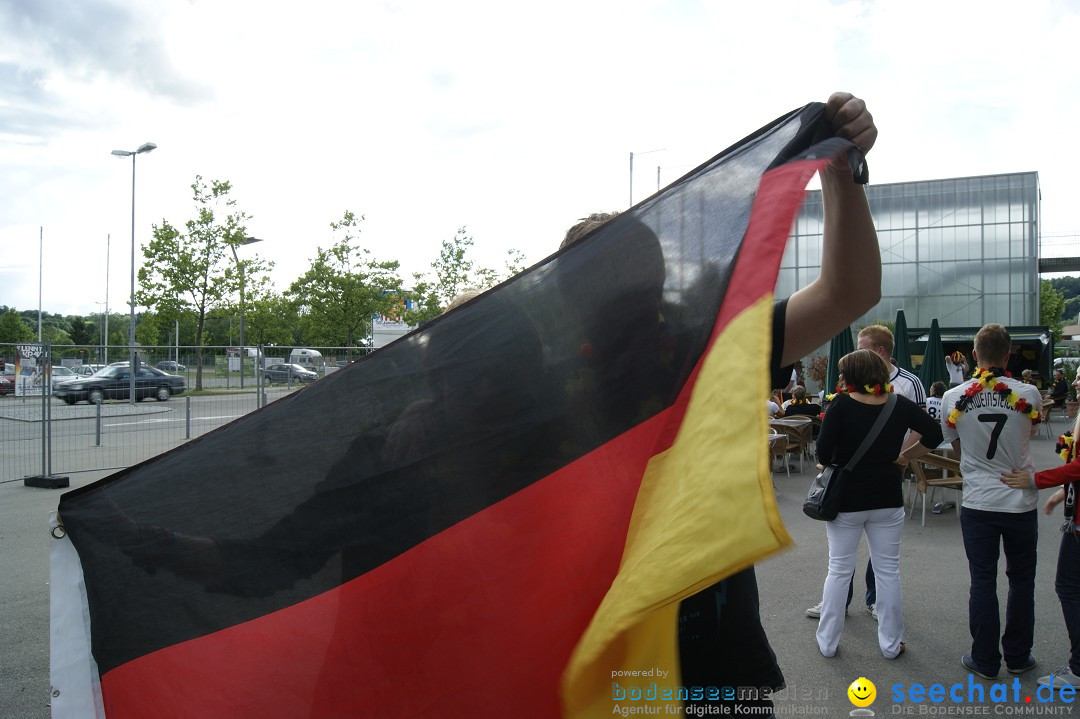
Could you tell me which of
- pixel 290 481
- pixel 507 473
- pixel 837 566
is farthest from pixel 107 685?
pixel 837 566

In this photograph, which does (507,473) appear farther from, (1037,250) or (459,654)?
(1037,250)

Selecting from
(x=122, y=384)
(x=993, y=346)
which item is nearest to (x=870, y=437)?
(x=993, y=346)

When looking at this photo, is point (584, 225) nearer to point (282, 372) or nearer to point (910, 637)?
point (910, 637)

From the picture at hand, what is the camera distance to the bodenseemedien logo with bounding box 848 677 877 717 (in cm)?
416

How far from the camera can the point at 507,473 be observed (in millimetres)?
1733

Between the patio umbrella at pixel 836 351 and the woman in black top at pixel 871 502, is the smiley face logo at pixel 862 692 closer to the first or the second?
the woman in black top at pixel 871 502

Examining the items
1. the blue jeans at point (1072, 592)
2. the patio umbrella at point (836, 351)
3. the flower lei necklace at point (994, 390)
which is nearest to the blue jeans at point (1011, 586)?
the blue jeans at point (1072, 592)

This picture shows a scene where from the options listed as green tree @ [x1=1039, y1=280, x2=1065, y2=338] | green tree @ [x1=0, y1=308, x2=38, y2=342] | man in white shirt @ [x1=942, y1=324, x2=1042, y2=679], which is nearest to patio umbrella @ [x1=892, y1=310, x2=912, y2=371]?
man in white shirt @ [x1=942, y1=324, x2=1042, y2=679]

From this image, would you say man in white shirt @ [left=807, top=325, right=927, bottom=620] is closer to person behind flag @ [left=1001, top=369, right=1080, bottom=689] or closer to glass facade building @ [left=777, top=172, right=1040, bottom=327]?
person behind flag @ [left=1001, top=369, right=1080, bottom=689]

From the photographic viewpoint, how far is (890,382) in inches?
253

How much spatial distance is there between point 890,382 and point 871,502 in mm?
2003

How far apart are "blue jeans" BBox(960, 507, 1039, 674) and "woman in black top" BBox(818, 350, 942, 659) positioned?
0.46 m

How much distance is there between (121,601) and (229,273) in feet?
93.5

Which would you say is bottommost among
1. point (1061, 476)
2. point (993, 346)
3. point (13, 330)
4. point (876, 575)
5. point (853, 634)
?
point (853, 634)
